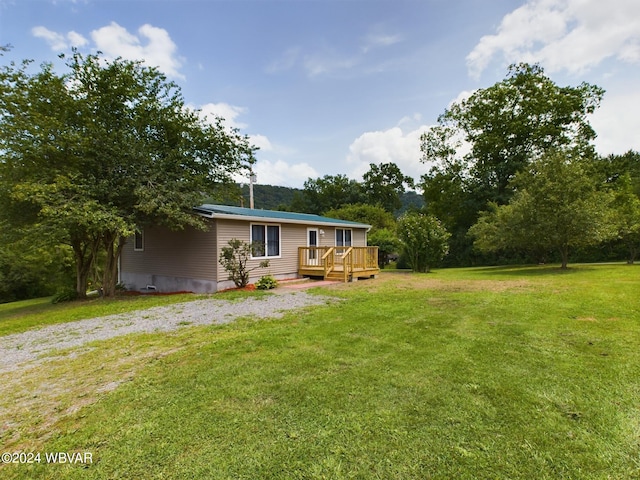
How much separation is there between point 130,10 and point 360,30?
27.4 feet

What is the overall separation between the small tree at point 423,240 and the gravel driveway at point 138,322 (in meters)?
8.59

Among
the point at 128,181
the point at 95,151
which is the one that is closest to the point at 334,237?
the point at 128,181

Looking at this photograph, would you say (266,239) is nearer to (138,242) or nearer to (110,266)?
(110,266)

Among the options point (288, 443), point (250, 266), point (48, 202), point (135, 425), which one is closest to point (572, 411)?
point (288, 443)

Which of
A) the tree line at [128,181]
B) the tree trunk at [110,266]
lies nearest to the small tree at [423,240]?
the tree line at [128,181]

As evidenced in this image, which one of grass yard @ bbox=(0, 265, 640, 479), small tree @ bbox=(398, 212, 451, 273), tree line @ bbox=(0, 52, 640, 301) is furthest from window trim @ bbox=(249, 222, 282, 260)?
grass yard @ bbox=(0, 265, 640, 479)

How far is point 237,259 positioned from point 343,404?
27.7 ft

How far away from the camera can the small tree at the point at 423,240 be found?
15.2 metres

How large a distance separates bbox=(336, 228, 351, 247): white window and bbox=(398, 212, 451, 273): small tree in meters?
2.58

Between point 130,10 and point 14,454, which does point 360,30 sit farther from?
point 14,454

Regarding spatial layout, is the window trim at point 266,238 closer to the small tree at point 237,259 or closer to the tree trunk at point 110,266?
the small tree at point 237,259

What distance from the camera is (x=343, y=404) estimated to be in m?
2.69

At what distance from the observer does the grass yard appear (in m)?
2.01

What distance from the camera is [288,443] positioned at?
2.21 meters
